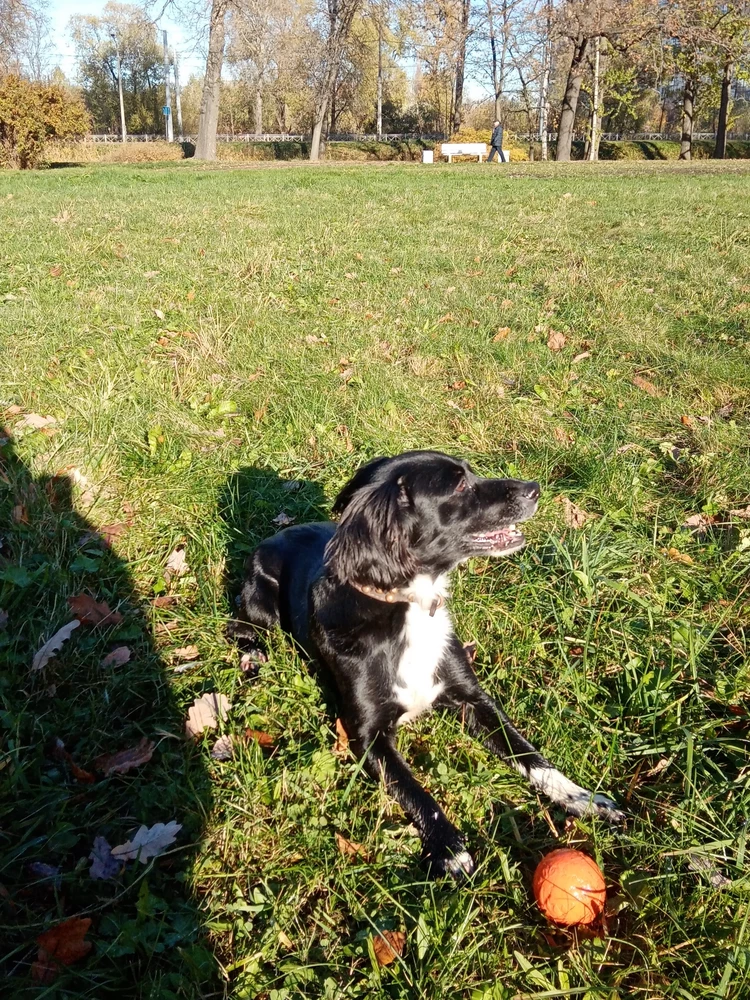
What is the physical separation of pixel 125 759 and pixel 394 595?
1.15 m

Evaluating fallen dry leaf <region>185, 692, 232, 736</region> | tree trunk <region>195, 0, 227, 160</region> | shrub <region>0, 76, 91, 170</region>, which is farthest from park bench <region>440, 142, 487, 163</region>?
fallen dry leaf <region>185, 692, 232, 736</region>

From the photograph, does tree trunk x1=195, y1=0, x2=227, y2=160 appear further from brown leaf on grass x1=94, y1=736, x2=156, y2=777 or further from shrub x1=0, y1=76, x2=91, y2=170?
brown leaf on grass x1=94, y1=736, x2=156, y2=777

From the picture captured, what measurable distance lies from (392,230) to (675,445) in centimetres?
758

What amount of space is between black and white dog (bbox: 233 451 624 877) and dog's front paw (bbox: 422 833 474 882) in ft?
0.46

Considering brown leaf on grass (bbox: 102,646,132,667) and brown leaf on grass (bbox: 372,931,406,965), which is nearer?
brown leaf on grass (bbox: 372,931,406,965)

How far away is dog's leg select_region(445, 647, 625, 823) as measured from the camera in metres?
2.31

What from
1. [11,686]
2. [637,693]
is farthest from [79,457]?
[637,693]

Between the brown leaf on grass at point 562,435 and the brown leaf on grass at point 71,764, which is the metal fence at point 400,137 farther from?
the brown leaf on grass at point 71,764

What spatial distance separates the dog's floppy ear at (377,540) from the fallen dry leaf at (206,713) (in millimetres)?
687

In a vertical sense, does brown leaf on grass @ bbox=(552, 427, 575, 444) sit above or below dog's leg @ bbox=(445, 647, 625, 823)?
above

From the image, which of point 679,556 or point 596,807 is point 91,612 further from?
point 679,556

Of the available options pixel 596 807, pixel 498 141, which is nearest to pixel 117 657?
pixel 596 807

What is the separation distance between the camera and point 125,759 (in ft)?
8.33

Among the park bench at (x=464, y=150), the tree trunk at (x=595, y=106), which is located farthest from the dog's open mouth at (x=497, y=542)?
the tree trunk at (x=595, y=106)
